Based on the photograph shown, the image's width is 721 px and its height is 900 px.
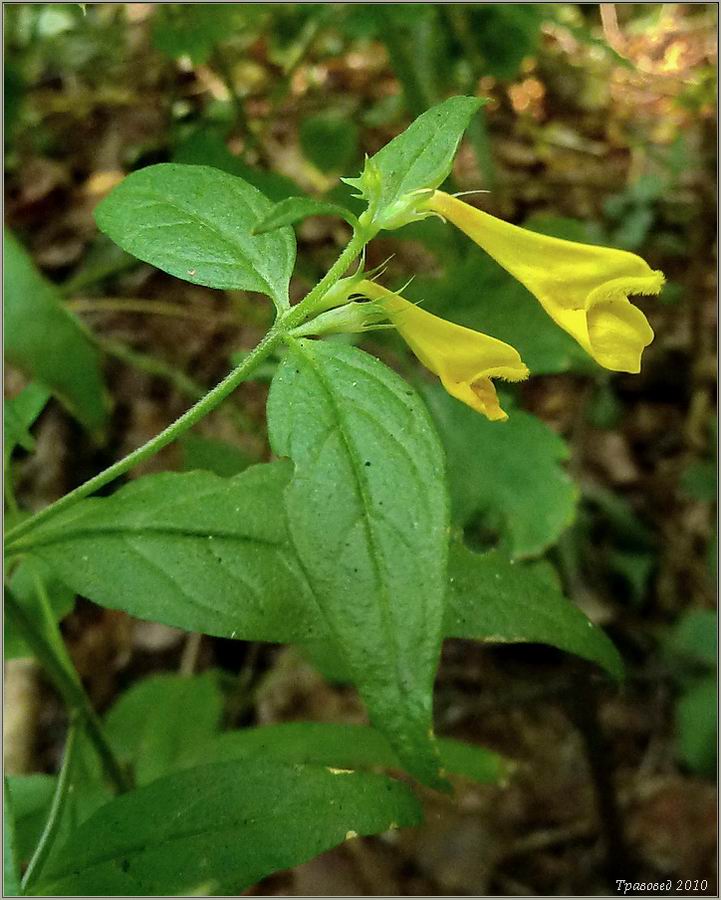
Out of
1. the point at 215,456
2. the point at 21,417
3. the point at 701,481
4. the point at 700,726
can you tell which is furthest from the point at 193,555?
the point at 701,481

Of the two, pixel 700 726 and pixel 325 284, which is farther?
pixel 700 726

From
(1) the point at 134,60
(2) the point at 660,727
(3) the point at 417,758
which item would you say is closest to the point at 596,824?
(2) the point at 660,727

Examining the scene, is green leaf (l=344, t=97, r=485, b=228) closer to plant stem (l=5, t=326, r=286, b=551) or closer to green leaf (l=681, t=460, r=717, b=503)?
plant stem (l=5, t=326, r=286, b=551)

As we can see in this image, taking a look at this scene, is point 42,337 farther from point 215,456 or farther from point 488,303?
point 488,303

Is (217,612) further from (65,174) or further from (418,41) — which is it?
(65,174)

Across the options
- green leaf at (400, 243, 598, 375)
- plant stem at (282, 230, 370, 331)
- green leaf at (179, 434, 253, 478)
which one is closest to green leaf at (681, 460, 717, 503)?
green leaf at (400, 243, 598, 375)

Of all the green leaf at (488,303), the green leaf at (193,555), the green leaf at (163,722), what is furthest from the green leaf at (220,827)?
the green leaf at (488,303)
